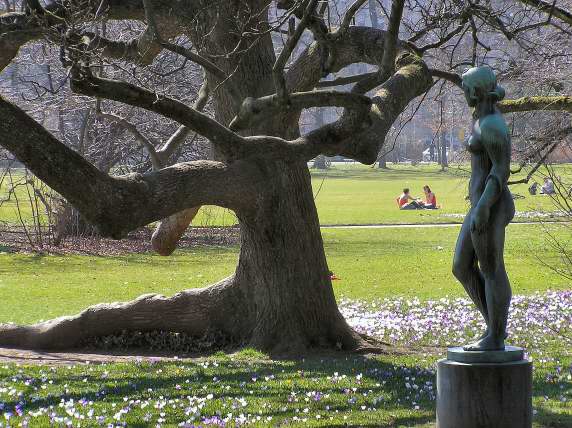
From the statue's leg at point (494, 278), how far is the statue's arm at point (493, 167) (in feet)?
0.28

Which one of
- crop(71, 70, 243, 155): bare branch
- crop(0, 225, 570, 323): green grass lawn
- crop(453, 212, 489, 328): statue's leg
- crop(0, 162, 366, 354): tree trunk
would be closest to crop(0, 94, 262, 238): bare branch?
crop(71, 70, 243, 155): bare branch

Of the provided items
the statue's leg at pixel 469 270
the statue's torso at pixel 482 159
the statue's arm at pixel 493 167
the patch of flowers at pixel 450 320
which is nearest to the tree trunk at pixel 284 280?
the patch of flowers at pixel 450 320

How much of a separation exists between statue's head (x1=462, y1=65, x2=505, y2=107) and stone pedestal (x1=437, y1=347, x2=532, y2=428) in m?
1.66

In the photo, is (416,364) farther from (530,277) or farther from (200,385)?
(530,277)

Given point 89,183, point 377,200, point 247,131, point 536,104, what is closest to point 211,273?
point 247,131

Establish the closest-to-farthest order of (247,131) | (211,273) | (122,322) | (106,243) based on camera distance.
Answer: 1. (247,131)
2. (122,322)
3. (211,273)
4. (106,243)

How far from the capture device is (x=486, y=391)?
20.7 feet

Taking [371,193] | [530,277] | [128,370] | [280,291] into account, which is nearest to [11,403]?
[128,370]

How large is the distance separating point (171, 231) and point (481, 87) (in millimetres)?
6864

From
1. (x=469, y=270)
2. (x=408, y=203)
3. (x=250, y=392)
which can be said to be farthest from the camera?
(x=408, y=203)

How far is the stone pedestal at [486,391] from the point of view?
6.32 m

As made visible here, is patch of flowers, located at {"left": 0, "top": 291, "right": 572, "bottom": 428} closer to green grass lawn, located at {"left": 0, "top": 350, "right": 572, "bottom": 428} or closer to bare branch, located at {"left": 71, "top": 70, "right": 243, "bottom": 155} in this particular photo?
green grass lawn, located at {"left": 0, "top": 350, "right": 572, "bottom": 428}

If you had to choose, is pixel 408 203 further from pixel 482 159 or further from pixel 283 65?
pixel 482 159

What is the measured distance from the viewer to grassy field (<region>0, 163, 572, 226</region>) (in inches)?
1435
